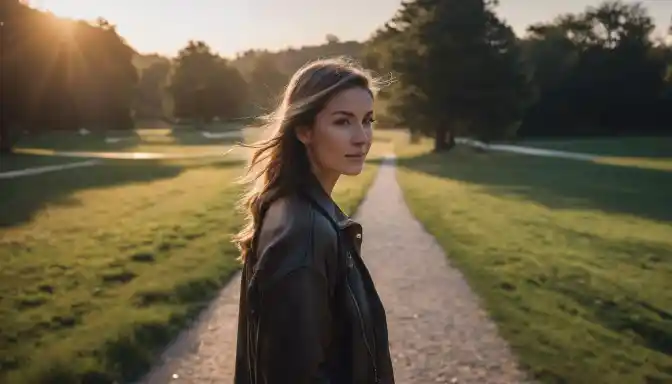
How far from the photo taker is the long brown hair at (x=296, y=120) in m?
1.74

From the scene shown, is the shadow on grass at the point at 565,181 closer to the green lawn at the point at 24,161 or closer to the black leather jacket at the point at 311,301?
the black leather jacket at the point at 311,301

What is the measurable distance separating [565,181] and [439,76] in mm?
16317

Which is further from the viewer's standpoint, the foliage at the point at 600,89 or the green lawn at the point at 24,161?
the foliage at the point at 600,89

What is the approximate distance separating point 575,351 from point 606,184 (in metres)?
18.4

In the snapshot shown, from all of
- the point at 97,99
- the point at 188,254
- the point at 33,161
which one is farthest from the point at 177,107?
the point at 188,254

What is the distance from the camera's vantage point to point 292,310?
1.43m

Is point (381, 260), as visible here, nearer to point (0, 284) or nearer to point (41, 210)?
point (0, 284)

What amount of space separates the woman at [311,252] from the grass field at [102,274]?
3854 mm

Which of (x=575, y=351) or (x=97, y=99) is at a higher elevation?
(x=97, y=99)

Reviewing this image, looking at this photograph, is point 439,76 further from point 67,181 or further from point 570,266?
point 570,266

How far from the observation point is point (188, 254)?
9938 mm

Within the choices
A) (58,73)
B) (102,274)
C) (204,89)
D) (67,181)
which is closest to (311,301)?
(102,274)

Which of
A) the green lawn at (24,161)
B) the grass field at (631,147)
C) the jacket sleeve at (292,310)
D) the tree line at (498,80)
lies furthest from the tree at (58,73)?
the jacket sleeve at (292,310)

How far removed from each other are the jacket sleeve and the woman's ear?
0.39 meters
